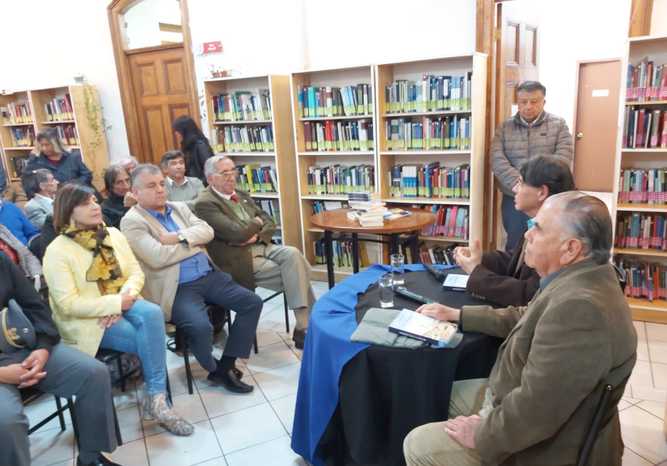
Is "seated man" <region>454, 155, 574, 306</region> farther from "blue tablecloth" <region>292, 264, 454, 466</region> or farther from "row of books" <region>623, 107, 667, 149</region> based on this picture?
"row of books" <region>623, 107, 667, 149</region>

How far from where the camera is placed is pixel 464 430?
1.44m

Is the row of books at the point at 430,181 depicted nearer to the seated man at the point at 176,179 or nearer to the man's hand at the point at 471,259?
the seated man at the point at 176,179

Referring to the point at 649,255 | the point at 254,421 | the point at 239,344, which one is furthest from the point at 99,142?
the point at 649,255

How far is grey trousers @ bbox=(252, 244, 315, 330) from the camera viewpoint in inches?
127

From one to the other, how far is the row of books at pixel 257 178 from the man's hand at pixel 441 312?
3.10 metres

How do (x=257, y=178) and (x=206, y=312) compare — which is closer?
(x=206, y=312)

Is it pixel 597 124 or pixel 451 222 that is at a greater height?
pixel 597 124

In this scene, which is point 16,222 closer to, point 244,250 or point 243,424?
point 244,250

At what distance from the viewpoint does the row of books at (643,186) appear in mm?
3281

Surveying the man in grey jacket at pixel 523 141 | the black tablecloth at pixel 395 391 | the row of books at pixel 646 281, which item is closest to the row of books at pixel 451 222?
the man in grey jacket at pixel 523 141

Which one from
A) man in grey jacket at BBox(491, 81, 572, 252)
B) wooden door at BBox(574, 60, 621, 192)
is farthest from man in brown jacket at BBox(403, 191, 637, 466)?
wooden door at BBox(574, 60, 621, 192)

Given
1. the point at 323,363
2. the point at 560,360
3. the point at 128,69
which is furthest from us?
the point at 128,69

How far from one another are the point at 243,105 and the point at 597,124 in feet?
16.5

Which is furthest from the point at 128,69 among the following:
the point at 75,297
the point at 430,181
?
the point at 75,297
